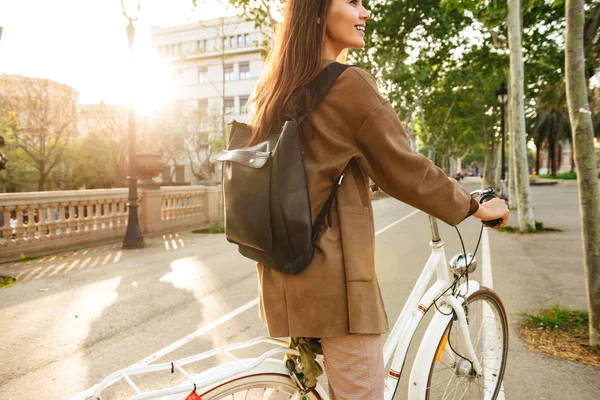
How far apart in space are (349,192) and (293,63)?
1.48ft

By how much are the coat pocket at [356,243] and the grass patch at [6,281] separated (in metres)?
6.53

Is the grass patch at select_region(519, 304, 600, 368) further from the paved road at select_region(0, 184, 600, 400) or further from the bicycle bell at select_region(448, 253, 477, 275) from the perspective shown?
the bicycle bell at select_region(448, 253, 477, 275)

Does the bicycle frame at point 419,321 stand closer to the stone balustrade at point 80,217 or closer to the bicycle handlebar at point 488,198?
the bicycle handlebar at point 488,198

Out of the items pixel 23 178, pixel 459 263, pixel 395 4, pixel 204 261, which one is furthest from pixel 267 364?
pixel 23 178

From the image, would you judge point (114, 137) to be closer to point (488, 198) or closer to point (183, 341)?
point (183, 341)

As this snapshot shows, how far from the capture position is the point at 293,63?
141cm

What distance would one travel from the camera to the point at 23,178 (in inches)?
1246

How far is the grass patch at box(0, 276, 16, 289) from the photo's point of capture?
6.26 meters

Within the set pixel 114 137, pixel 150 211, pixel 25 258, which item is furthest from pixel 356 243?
pixel 114 137

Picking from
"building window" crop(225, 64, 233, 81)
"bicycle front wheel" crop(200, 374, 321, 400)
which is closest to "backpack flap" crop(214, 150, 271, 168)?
"bicycle front wheel" crop(200, 374, 321, 400)

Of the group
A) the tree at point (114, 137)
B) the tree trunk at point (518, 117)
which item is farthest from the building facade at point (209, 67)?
the tree trunk at point (518, 117)

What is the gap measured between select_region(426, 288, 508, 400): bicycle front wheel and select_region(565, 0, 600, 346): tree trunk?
1.52 metres

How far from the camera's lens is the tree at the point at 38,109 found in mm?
24250

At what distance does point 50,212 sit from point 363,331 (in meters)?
9.31
